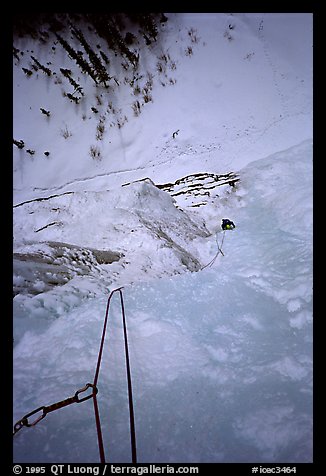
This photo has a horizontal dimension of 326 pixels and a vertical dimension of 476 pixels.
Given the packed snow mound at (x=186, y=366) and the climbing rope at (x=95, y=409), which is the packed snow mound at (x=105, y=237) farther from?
the climbing rope at (x=95, y=409)

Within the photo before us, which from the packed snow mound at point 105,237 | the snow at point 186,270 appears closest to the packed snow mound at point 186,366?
the snow at point 186,270

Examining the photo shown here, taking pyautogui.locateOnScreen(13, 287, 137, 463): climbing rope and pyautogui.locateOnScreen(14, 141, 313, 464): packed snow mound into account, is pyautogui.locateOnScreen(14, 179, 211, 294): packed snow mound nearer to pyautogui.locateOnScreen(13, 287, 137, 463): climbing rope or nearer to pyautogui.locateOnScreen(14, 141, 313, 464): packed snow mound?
pyautogui.locateOnScreen(14, 141, 313, 464): packed snow mound

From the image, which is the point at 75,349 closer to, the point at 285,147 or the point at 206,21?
the point at 285,147

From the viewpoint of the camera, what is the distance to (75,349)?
69.6 inches

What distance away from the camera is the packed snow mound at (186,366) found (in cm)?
136

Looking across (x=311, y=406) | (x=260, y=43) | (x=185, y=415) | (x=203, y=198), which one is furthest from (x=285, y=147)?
(x=185, y=415)

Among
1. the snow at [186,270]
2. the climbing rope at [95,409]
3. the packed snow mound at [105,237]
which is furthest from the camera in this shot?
the packed snow mound at [105,237]

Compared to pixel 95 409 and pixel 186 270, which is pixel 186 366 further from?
pixel 186 270

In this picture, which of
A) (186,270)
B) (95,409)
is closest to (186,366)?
(95,409)

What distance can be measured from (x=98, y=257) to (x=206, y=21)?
6229 millimetres

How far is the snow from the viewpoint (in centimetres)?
144

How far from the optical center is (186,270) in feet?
8.65

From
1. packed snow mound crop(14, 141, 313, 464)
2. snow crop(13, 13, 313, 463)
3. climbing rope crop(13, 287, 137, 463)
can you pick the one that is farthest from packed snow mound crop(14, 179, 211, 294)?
climbing rope crop(13, 287, 137, 463)

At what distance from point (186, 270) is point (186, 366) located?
106 cm
